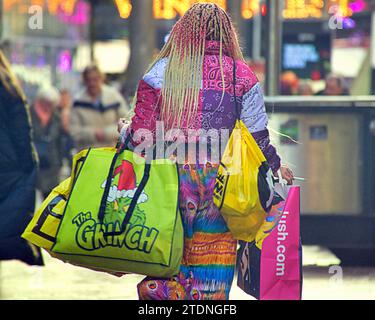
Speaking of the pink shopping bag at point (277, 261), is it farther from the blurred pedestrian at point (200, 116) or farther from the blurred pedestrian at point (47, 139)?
the blurred pedestrian at point (47, 139)

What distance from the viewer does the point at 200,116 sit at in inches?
187

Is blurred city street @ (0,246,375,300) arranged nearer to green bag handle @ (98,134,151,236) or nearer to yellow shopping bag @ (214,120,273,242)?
yellow shopping bag @ (214,120,273,242)

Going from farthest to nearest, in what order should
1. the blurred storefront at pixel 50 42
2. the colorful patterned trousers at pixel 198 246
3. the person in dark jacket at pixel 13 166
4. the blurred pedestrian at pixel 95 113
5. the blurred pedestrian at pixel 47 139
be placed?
the blurred storefront at pixel 50 42
the blurred pedestrian at pixel 47 139
the blurred pedestrian at pixel 95 113
the person in dark jacket at pixel 13 166
the colorful patterned trousers at pixel 198 246

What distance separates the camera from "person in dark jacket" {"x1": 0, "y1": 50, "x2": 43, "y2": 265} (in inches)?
280

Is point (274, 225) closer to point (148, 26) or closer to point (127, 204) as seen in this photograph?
point (127, 204)

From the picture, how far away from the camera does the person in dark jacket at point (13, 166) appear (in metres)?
7.11

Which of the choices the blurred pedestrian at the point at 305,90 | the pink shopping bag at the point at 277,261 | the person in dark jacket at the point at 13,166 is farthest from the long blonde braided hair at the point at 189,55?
the blurred pedestrian at the point at 305,90

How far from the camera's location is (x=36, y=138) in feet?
44.1

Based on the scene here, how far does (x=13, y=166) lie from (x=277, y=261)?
258 cm

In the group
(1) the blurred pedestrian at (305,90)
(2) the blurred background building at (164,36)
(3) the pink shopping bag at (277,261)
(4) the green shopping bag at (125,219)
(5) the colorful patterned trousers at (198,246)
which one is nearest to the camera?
(4) the green shopping bag at (125,219)

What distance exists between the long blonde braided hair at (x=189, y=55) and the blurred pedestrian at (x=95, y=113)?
5897 mm
